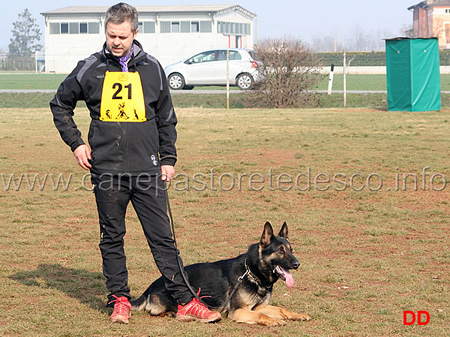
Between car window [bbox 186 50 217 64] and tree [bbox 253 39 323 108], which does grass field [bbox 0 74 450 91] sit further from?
tree [bbox 253 39 323 108]

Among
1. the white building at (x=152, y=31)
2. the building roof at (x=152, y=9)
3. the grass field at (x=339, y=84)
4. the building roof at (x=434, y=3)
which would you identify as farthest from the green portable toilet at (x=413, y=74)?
the building roof at (x=434, y=3)

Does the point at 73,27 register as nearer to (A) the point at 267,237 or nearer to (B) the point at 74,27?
(B) the point at 74,27

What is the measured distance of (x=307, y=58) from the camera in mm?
22469

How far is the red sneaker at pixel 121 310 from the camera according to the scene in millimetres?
4633

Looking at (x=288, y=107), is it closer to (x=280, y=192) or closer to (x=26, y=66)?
(x=280, y=192)

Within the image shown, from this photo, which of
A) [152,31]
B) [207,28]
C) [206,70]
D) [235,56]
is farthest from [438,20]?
[235,56]

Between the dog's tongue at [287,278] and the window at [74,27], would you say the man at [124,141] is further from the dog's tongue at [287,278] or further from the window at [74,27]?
the window at [74,27]

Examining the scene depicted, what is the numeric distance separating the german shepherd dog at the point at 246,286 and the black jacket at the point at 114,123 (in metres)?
0.89

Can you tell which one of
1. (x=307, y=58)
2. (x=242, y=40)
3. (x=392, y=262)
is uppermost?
(x=242, y=40)

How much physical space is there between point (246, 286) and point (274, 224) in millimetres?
3341

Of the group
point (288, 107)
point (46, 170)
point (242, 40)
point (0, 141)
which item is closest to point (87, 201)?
point (46, 170)

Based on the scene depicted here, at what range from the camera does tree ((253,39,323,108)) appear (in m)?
22.2

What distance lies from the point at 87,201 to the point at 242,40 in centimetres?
6420

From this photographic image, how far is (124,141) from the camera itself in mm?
4438
